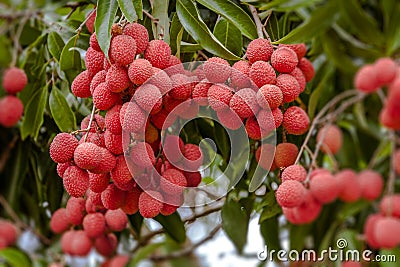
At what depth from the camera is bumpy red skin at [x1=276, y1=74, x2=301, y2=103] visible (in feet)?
1.38

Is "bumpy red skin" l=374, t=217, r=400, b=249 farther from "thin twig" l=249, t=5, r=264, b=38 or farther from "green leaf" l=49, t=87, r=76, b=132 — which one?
"green leaf" l=49, t=87, r=76, b=132

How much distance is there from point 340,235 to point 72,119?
0.95 ft

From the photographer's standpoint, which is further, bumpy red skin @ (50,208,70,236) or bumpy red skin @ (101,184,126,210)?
bumpy red skin @ (50,208,70,236)

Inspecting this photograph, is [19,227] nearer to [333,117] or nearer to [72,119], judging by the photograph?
[72,119]

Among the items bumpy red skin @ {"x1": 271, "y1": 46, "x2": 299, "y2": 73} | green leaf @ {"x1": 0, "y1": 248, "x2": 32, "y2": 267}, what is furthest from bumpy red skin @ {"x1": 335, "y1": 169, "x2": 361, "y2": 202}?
green leaf @ {"x1": 0, "y1": 248, "x2": 32, "y2": 267}

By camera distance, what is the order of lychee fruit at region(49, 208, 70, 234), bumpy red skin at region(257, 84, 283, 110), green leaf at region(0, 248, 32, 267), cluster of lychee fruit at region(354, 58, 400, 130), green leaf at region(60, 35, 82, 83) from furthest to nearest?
1. green leaf at region(0, 248, 32, 267)
2. lychee fruit at region(49, 208, 70, 234)
3. green leaf at region(60, 35, 82, 83)
4. bumpy red skin at region(257, 84, 283, 110)
5. cluster of lychee fruit at region(354, 58, 400, 130)

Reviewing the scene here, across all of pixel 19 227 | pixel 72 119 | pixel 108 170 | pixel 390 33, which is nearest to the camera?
pixel 390 33

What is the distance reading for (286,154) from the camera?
1.47 ft

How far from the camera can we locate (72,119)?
59 cm

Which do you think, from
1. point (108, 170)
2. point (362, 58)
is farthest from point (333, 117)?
point (108, 170)

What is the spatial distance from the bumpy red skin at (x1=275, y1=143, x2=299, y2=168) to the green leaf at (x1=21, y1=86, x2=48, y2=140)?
0.95 ft

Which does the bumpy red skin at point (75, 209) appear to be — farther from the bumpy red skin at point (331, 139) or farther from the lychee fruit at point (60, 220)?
the bumpy red skin at point (331, 139)

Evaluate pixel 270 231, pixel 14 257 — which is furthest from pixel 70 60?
pixel 14 257

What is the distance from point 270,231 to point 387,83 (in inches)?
12.4
